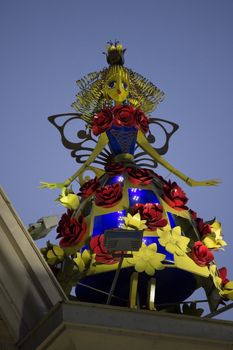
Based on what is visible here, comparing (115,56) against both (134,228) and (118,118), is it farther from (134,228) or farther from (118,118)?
(134,228)

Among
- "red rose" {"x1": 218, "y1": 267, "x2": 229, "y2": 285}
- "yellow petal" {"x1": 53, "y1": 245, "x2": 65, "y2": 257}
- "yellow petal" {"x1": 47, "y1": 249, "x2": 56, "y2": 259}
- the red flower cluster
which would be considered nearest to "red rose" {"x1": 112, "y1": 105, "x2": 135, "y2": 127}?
the red flower cluster

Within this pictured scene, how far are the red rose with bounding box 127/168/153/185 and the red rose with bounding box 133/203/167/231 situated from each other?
2.57ft

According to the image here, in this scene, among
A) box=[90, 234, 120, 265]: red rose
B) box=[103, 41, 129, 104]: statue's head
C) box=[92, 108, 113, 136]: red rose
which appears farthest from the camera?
box=[103, 41, 129, 104]: statue's head

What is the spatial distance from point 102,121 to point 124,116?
39 centimetres

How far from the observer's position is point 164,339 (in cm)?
574

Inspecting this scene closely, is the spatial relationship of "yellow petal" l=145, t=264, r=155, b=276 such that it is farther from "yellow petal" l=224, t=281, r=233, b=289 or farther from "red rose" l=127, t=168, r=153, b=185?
"red rose" l=127, t=168, r=153, b=185

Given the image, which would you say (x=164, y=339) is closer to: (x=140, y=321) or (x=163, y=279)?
(x=140, y=321)

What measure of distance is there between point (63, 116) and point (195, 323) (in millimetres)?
6881

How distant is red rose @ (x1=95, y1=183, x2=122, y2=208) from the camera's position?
Answer: 9727mm

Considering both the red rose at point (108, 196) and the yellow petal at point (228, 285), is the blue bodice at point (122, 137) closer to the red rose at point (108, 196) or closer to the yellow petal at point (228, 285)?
the red rose at point (108, 196)

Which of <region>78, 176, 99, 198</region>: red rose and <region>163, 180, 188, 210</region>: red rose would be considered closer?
<region>163, 180, 188, 210</region>: red rose

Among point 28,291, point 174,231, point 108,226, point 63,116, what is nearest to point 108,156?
point 63,116

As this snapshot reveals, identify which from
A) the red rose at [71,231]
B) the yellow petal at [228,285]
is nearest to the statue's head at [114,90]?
the red rose at [71,231]

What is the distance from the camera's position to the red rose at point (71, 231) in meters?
9.59
